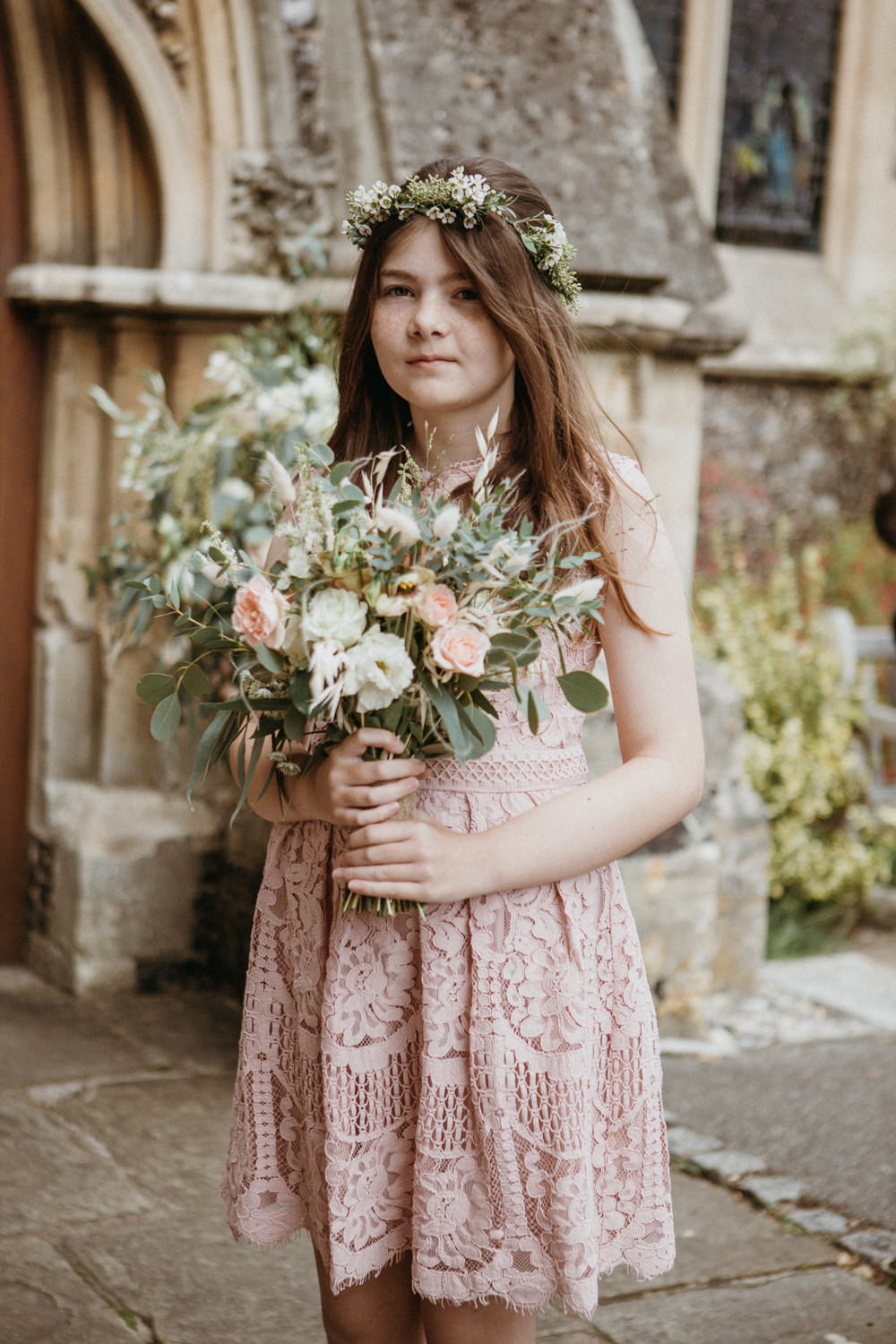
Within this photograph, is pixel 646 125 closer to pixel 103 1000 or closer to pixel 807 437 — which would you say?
pixel 103 1000

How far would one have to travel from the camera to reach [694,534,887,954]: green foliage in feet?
17.3

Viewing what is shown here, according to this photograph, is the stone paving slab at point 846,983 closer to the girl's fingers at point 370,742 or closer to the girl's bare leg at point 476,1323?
the girl's bare leg at point 476,1323

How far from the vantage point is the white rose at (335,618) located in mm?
1557

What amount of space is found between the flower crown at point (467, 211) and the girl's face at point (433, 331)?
3cm

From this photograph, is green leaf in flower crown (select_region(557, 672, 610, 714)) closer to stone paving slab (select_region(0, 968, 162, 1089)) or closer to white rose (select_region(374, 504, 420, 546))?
white rose (select_region(374, 504, 420, 546))

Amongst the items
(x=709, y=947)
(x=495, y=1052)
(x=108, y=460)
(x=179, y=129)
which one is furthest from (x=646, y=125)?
(x=495, y=1052)

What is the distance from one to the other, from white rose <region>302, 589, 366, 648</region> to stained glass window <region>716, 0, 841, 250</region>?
21.8 ft

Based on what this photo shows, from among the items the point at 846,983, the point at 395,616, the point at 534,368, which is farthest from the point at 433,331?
the point at 846,983

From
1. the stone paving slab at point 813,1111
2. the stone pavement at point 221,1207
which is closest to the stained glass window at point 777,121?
the stone pavement at point 221,1207

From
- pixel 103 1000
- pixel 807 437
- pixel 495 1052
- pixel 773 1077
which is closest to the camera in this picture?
pixel 495 1052

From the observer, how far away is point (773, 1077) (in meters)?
3.71

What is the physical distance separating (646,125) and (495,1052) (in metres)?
3.10

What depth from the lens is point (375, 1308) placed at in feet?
6.15

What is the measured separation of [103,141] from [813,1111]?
3042mm
